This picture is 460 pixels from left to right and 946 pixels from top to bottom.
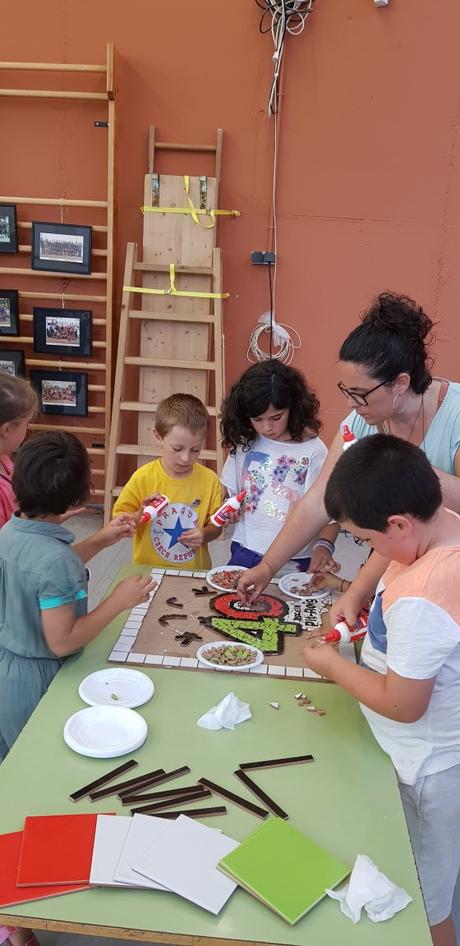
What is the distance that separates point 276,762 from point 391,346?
3.26 feet

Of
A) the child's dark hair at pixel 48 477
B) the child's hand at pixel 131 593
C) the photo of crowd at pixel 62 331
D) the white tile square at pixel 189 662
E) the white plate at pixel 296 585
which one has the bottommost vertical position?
the white plate at pixel 296 585

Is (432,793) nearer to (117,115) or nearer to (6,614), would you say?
(6,614)

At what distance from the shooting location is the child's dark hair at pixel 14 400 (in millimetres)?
Answer: 2139

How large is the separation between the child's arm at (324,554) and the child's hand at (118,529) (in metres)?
0.58

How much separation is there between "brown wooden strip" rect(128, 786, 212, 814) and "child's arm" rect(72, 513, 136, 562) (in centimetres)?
92

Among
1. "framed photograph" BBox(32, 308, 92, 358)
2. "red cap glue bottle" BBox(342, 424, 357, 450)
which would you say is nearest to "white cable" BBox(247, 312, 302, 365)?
"framed photograph" BBox(32, 308, 92, 358)

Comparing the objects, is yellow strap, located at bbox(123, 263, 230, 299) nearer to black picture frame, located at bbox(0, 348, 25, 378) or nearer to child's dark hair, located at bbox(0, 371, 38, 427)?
black picture frame, located at bbox(0, 348, 25, 378)

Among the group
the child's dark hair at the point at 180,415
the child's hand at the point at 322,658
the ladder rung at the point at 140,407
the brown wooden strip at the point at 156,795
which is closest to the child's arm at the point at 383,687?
the child's hand at the point at 322,658

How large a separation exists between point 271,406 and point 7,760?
1362 millimetres

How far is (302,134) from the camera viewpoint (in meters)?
4.07

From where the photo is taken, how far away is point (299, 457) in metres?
2.31

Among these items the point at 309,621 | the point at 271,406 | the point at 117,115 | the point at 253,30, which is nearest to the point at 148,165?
the point at 117,115

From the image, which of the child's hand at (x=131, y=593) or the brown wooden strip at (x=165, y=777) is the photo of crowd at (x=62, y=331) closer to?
the child's hand at (x=131, y=593)

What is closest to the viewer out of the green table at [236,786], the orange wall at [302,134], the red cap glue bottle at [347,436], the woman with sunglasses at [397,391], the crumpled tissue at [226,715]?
the green table at [236,786]
